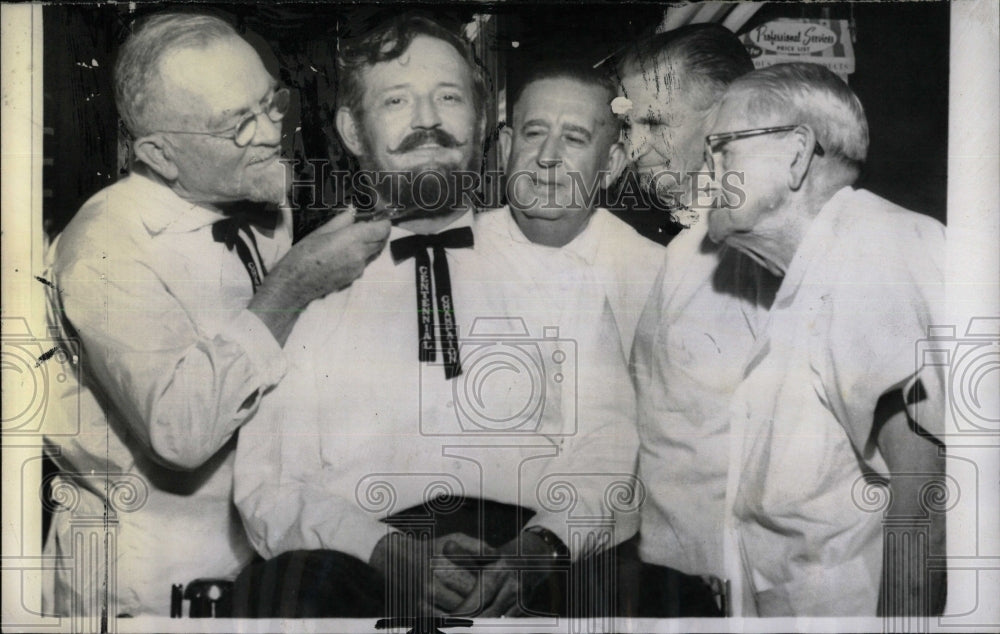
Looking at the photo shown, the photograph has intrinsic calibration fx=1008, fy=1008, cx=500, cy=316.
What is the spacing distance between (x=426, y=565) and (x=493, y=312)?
2.81 feet

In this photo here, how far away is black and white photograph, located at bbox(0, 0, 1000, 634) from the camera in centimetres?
329

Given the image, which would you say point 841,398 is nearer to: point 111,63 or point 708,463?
point 708,463

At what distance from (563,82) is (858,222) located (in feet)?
3.54

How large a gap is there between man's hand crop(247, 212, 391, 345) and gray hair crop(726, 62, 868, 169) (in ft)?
4.23

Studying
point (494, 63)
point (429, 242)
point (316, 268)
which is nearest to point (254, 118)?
point (316, 268)

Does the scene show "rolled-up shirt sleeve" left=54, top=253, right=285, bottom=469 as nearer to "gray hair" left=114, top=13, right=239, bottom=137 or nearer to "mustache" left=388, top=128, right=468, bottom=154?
"gray hair" left=114, top=13, right=239, bottom=137

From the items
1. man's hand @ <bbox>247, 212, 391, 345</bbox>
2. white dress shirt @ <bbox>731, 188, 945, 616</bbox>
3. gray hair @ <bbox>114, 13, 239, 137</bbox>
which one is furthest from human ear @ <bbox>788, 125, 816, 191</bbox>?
gray hair @ <bbox>114, 13, 239, 137</bbox>

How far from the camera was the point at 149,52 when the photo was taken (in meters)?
3.29

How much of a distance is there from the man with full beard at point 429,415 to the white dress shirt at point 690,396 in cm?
10

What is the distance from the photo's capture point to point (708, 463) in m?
3.31

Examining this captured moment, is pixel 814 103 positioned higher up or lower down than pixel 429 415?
higher up

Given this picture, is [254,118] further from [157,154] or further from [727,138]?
[727,138]

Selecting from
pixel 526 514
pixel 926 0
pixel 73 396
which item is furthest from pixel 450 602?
pixel 926 0

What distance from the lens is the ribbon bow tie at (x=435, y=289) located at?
3.30 meters
